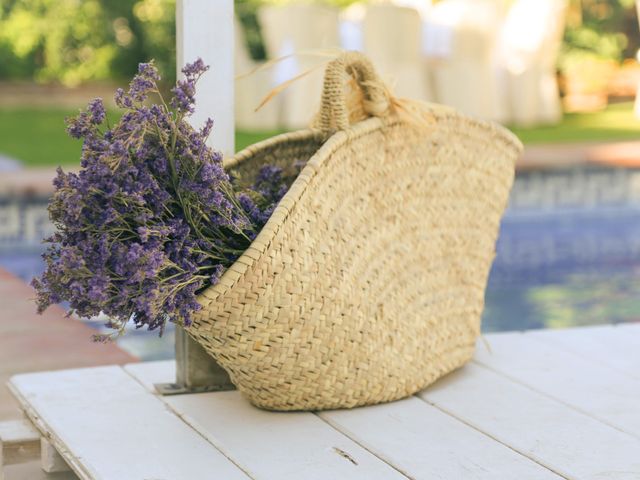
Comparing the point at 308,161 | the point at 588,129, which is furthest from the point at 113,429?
the point at 588,129

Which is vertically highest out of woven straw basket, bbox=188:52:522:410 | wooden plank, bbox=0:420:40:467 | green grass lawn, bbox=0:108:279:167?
woven straw basket, bbox=188:52:522:410

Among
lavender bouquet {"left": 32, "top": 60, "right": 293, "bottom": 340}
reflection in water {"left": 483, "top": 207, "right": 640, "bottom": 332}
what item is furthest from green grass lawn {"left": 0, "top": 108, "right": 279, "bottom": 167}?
lavender bouquet {"left": 32, "top": 60, "right": 293, "bottom": 340}

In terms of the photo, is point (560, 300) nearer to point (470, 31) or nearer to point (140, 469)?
point (140, 469)

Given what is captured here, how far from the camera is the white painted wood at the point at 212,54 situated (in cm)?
162

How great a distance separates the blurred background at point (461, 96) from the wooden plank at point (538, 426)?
55cm

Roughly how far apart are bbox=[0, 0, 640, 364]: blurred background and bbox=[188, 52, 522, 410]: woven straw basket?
0.56ft

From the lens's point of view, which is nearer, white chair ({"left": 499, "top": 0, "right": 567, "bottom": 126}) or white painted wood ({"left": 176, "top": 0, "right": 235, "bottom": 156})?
white painted wood ({"left": 176, "top": 0, "right": 235, "bottom": 156})

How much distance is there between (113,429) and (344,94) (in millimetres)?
604

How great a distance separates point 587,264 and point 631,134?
2469 millimetres

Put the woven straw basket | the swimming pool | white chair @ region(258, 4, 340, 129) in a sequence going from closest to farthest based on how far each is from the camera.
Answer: the woven straw basket, the swimming pool, white chair @ region(258, 4, 340, 129)

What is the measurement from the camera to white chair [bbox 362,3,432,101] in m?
6.09

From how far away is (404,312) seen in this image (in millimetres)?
1640

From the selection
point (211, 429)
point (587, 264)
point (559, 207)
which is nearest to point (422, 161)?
point (211, 429)

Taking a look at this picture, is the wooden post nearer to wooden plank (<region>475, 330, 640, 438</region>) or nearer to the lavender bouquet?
the lavender bouquet
